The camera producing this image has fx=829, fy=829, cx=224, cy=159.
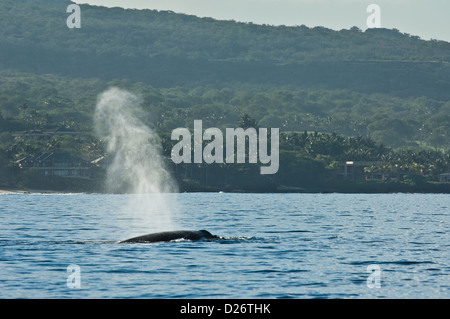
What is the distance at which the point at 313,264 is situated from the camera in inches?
1918

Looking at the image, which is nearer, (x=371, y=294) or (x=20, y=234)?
(x=371, y=294)

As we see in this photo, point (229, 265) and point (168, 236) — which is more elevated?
point (168, 236)

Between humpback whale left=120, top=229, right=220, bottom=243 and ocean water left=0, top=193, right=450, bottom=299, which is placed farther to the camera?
humpback whale left=120, top=229, right=220, bottom=243

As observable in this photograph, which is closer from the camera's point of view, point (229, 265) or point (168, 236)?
point (229, 265)

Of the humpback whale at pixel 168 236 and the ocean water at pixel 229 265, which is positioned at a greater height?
the humpback whale at pixel 168 236

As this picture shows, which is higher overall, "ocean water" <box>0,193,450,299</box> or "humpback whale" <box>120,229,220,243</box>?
"humpback whale" <box>120,229,220,243</box>

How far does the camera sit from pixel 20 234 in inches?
2704

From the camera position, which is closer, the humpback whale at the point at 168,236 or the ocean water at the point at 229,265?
the ocean water at the point at 229,265

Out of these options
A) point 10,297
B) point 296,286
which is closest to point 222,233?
point 296,286

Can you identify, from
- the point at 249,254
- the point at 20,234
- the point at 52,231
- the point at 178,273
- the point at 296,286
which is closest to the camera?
the point at 296,286

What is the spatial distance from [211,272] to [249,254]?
850 cm
